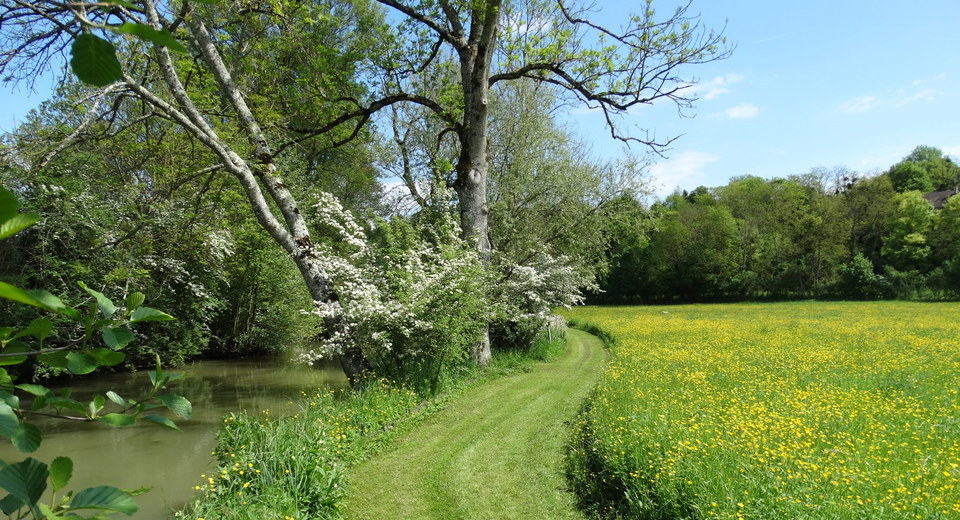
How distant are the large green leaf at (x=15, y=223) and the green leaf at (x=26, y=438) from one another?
1.39 ft

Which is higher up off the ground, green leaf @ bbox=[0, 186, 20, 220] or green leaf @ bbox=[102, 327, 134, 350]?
green leaf @ bbox=[0, 186, 20, 220]

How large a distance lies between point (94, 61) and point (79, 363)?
0.64 metres

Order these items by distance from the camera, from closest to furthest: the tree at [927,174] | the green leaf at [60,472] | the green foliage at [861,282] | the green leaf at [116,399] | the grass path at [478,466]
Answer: the green leaf at [60,472] < the green leaf at [116,399] < the grass path at [478,466] < the green foliage at [861,282] < the tree at [927,174]

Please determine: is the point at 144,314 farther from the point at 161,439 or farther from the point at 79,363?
the point at 161,439

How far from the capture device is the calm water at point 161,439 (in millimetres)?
7652

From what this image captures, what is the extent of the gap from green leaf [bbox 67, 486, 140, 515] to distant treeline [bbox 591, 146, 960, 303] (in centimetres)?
4262

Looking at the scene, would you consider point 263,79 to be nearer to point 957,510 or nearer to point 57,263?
point 57,263

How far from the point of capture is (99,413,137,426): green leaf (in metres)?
1.18

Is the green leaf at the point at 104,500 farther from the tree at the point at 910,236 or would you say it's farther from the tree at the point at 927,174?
Answer: the tree at the point at 927,174

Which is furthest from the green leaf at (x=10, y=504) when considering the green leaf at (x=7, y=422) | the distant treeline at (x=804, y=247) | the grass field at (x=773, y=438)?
the distant treeline at (x=804, y=247)

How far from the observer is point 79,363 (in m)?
1.14

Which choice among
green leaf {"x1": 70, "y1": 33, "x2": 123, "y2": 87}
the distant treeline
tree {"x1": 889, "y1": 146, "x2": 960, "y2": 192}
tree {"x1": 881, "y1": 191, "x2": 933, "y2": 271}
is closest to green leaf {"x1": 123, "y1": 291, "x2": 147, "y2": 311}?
green leaf {"x1": 70, "y1": 33, "x2": 123, "y2": 87}

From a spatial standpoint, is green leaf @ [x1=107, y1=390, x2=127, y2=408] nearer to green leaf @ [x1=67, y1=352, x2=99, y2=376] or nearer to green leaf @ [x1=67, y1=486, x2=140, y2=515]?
green leaf @ [x1=67, y1=352, x2=99, y2=376]

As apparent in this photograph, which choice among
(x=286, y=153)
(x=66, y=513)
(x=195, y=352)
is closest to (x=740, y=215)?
(x=286, y=153)
